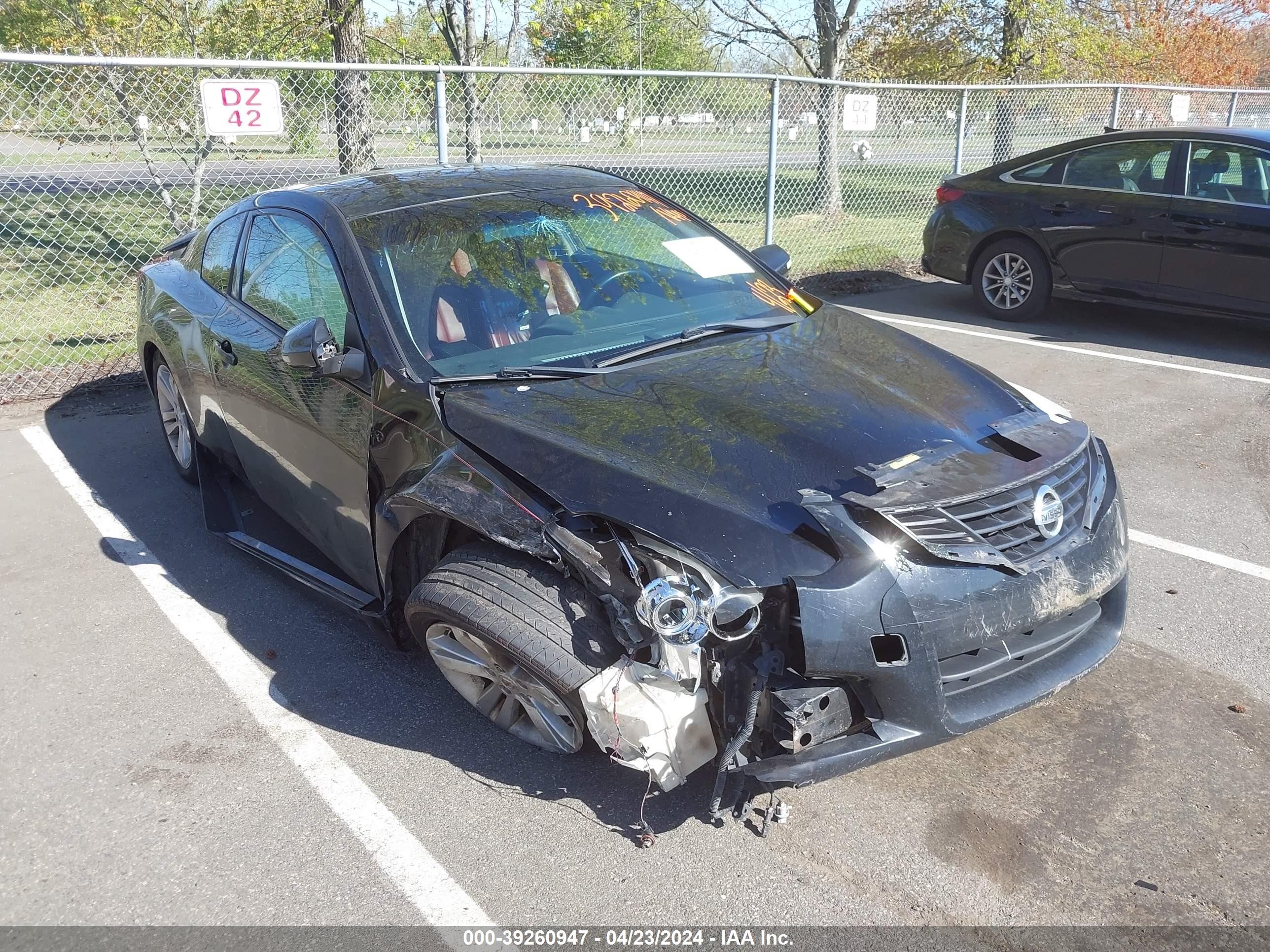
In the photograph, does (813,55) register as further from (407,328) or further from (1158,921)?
(1158,921)

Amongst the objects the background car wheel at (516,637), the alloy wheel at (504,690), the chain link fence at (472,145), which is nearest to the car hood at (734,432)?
the background car wheel at (516,637)

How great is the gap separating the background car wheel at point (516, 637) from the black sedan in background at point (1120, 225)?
6767 mm

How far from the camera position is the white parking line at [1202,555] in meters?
4.33

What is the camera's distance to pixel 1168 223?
26.0 feet

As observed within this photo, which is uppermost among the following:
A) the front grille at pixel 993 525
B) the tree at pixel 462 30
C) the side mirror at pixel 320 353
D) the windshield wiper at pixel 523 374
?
the tree at pixel 462 30

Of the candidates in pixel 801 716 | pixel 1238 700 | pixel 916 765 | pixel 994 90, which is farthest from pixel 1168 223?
pixel 801 716

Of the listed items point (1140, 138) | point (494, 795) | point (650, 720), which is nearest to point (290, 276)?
point (494, 795)

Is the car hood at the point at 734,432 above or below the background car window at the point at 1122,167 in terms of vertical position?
below

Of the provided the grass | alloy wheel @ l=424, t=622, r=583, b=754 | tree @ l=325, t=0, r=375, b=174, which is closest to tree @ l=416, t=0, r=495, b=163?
tree @ l=325, t=0, r=375, b=174

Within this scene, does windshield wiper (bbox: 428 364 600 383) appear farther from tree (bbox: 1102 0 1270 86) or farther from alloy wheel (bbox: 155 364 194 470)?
tree (bbox: 1102 0 1270 86)

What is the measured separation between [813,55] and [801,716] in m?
16.9

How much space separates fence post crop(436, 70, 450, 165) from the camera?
7.87 m

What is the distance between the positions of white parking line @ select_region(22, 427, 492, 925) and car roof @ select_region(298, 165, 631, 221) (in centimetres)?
171

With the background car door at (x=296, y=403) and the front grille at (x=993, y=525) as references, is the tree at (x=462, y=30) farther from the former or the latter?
the front grille at (x=993, y=525)
